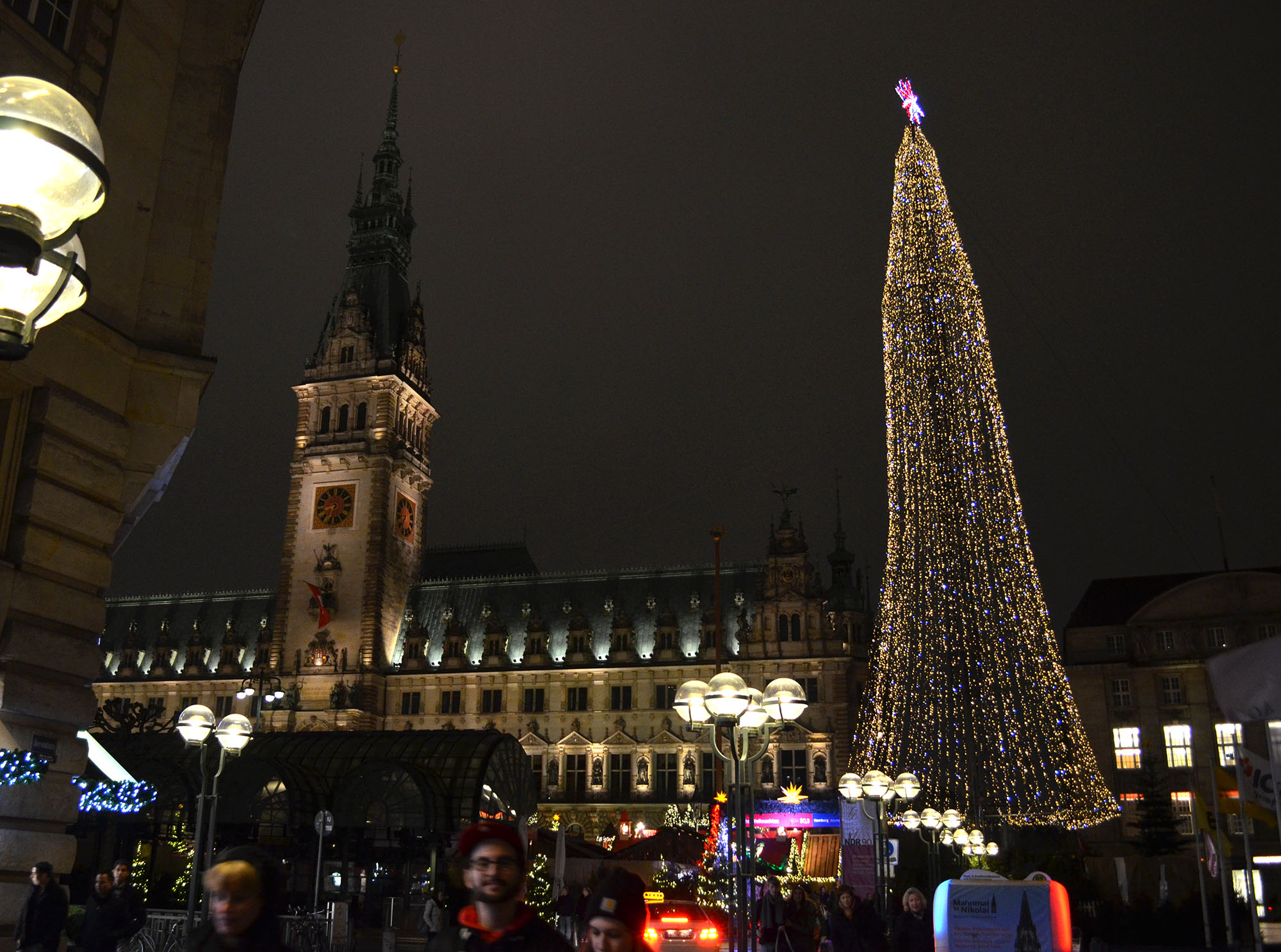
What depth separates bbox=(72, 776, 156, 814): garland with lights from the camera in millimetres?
14203

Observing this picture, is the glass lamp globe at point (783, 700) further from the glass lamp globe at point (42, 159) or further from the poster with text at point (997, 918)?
the glass lamp globe at point (42, 159)

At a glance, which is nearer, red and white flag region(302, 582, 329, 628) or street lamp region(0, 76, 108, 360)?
street lamp region(0, 76, 108, 360)

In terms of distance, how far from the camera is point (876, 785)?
2012cm

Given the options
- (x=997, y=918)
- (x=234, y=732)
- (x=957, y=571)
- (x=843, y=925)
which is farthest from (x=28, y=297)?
(x=957, y=571)

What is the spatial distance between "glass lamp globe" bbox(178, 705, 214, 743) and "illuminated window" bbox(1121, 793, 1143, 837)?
49.3m

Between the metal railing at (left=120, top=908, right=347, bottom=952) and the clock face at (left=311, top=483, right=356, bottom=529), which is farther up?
the clock face at (left=311, top=483, right=356, bottom=529)

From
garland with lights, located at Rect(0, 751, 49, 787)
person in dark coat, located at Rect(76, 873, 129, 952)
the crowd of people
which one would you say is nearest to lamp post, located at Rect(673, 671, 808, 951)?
the crowd of people

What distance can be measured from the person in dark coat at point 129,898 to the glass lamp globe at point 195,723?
5.78 metres

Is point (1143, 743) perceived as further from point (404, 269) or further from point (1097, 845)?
point (404, 269)

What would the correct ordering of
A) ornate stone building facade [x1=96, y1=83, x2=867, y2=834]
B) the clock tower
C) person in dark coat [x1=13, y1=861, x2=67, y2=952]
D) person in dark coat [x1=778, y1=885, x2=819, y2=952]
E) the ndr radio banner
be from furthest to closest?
the clock tower → ornate stone building facade [x1=96, y1=83, x2=867, y2=834] → person in dark coat [x1=778, y1=885, x2=819, y2=952] → person in dark coat [x1=13, y1=861, x2=67, y2=952] → the ndr radio banner

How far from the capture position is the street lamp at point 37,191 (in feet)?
13.4

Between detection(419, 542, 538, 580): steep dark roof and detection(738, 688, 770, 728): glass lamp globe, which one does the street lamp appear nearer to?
detection(738, 688, 770, 728): glass lamp globe

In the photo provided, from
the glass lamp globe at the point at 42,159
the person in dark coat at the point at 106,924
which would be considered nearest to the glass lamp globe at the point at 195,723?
the person in dark coat at the point at 106,924

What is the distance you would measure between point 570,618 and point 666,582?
6.26 metres
